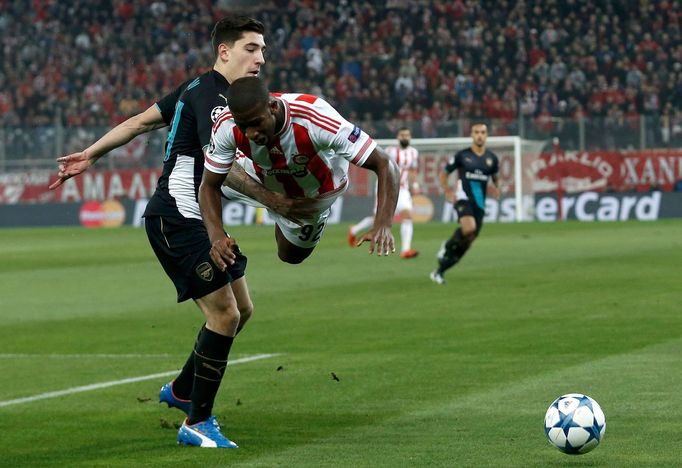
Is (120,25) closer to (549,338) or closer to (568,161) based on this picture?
(568,161)

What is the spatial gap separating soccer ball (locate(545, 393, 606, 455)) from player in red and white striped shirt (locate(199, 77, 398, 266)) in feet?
3.77

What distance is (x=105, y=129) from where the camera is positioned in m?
40.3

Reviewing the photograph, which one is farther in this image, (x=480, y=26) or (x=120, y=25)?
(x=120, y=25)

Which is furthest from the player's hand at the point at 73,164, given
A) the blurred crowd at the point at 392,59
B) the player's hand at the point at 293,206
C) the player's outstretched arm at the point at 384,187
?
the blurred crowd at the point at 392,59

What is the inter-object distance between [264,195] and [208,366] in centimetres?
98

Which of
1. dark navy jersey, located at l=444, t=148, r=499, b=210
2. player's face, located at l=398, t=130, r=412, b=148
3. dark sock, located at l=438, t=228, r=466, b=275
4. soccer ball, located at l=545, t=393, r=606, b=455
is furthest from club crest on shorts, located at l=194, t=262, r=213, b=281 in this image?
player's face, located at l=398, t=130, r=412, b=148

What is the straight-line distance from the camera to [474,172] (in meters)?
19.9

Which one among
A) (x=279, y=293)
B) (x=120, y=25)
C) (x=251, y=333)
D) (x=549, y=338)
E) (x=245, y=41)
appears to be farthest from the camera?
(x=120, y=25)

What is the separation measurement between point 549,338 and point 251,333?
288 cm

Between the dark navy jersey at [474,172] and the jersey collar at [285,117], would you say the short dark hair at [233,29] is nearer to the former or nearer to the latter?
the jersey collar at [285,117]

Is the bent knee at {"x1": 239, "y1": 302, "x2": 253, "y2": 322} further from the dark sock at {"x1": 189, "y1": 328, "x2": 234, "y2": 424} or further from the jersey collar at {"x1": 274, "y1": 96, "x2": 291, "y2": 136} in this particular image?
the jersey collar at {"x1": 274, "y1": 96, "x2": 291, "y2": 136}

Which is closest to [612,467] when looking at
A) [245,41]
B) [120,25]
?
[245,41]

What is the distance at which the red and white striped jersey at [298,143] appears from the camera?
6859 mm

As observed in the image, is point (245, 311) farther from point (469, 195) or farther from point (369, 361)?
point (469, 195)
